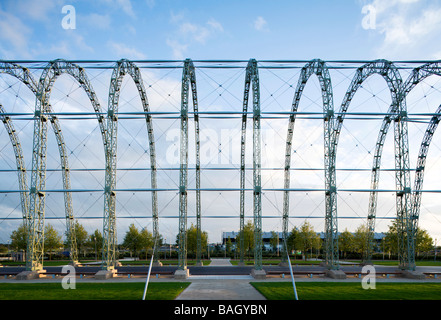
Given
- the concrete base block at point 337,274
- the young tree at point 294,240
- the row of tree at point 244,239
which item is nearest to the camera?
the concrete base block at point 337,274

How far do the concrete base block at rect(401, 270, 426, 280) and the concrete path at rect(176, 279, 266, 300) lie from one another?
14.9 metres

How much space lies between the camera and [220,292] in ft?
63.0

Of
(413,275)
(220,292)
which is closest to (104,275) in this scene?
(220,292)

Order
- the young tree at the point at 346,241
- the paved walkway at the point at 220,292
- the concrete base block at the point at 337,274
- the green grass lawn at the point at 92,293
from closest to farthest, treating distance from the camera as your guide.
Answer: the green grass lawn at the point at 92,293, the paved walkway at the point at 220,292, the concrete base block at the point at 337,274, the young tree at the point at 346,241

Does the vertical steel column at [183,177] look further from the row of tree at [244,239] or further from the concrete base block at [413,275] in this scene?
the row of tree at [244,239]

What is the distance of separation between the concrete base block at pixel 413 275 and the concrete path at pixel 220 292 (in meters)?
14.9

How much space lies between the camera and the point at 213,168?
3816cm

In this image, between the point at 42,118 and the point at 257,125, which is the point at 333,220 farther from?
the point at 42,118

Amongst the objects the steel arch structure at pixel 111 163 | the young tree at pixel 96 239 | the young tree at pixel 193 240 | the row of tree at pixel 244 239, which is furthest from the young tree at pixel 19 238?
the steel arch structure at pixel 111 163

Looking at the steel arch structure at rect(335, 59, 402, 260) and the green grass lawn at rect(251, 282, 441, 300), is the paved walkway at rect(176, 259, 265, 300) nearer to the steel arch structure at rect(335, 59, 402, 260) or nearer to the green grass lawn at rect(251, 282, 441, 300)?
the green grass lawn at rect(251, 282, 441, 300)

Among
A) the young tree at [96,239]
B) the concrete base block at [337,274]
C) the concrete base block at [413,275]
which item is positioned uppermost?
the concrete base block at [337,274]

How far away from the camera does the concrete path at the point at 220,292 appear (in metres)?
17.3

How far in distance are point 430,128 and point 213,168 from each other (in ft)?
80.0

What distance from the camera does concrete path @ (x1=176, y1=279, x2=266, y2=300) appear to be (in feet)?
56.9
